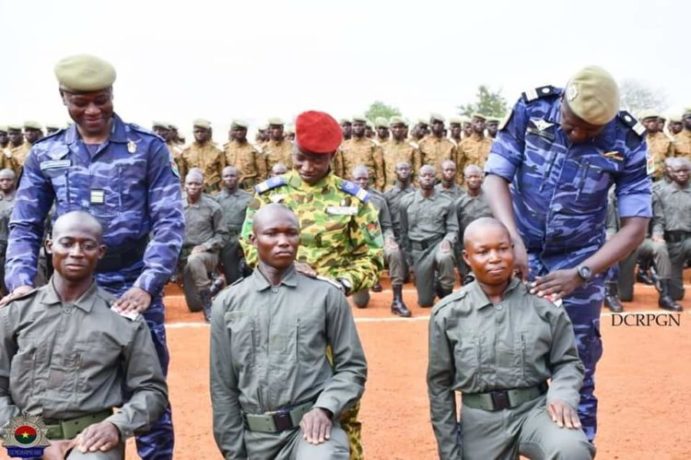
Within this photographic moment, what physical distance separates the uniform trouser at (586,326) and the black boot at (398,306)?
5.97 m

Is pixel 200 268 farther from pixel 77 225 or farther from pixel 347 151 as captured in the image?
pixel 77 225

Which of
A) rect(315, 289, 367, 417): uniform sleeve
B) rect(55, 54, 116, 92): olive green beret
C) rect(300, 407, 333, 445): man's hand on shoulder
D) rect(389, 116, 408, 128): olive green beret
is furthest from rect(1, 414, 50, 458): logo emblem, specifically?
rect(389, 116, 408, 128): olive green beret

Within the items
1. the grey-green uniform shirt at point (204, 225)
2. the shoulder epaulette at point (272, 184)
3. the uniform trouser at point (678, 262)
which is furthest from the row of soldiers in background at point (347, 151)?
the shoulder epaulette at point (272, 184)

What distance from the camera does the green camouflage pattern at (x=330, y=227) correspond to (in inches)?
157

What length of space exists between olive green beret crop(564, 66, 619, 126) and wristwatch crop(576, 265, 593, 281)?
2.10ft

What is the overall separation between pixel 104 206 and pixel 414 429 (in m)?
2.73

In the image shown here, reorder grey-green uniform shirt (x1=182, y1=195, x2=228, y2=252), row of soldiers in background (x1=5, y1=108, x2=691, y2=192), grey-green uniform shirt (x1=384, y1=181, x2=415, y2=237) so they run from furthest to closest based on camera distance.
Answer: row of soldiers in background (x1=5, y1=108, x2=691, y2=192), grey-green uniform shirt (x1=384, y1=181, x2=415, y2=237), grey-green uniform shirt (x1=182, y1=195, x2=228, y2=252)

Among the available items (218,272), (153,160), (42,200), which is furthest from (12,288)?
(218,272)

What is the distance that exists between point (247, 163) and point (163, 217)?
428 inches

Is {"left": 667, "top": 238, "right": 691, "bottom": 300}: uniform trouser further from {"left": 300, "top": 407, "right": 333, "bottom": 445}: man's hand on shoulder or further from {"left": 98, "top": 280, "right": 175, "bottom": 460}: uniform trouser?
{"left": 300, "top": 407, "right": 333, "bottom": 445}: man's hand on shoulder

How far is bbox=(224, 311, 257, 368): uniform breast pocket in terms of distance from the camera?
3381mm

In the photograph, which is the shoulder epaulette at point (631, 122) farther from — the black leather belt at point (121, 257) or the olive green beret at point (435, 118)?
the olive green beret at point (435, 118)

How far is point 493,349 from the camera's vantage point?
3426 millimetres

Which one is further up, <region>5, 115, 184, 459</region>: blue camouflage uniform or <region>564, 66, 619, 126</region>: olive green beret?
<region>564, 66, 619, 126</region>: olive green beret
